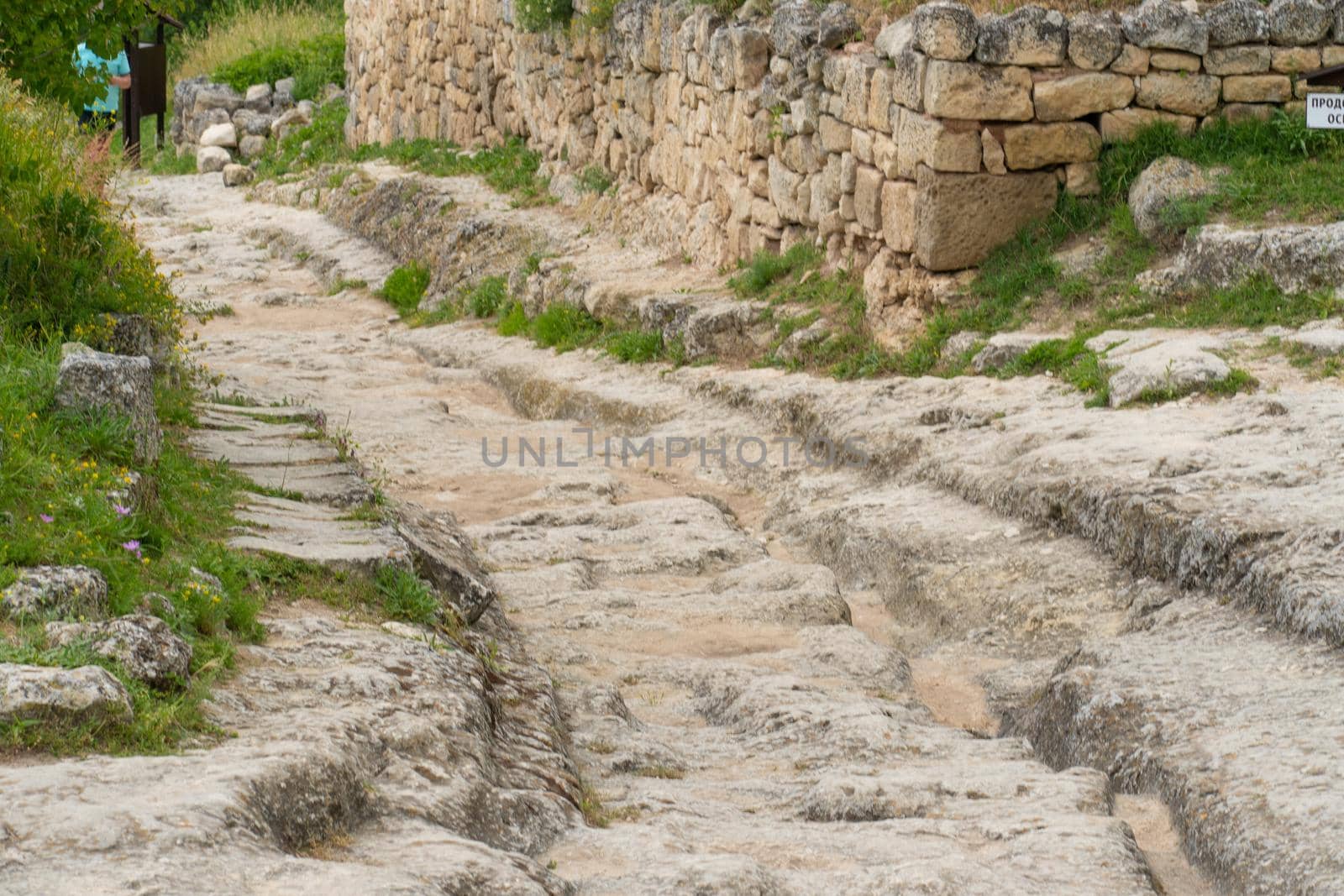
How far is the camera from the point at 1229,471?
20.1 ft

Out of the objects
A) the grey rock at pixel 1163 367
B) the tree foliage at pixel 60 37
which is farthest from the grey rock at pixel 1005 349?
the tree foliage at pixel 60 37

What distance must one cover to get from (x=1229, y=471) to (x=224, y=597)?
3891mm

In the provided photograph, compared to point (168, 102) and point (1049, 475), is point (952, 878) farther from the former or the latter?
point (168, 102)

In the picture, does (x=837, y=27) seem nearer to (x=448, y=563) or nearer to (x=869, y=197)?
(x=869, y=197)

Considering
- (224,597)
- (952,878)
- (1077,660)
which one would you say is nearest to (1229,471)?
(1077,660)

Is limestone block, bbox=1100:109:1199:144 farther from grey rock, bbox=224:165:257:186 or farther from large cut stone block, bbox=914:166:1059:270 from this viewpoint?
grey rock, bbox=224:165:257:186

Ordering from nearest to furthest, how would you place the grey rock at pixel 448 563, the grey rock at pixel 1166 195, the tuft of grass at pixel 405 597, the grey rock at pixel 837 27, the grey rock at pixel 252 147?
1. the tuft of grass at pixel 405 597
2. the grey rock at pixel 448 563
3. the grey rock at pixel 1166 195
4. the grey rock at pixel 837 27
5. the grey rock at pixel 252 147

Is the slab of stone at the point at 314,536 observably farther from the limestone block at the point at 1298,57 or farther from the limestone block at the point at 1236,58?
the limestone block at the point at 1298,57

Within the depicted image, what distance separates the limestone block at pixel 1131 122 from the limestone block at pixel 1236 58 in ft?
1.06

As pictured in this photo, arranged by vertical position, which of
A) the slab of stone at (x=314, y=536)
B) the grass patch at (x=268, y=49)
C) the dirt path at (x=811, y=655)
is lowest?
the dirt path at (x=811, y=655)

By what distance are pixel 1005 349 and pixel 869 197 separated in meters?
1.70

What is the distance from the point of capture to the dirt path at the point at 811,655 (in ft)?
12.3

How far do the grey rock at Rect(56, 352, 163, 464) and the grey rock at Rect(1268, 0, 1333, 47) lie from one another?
678 centimetres

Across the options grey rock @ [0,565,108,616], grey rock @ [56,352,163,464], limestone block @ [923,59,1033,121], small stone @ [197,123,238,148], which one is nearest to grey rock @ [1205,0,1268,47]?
limestone block @ [923,59,1033,121]
